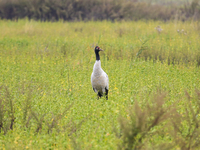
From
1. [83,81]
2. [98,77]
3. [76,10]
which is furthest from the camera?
[76,10]

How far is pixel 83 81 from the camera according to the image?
29.6 feet

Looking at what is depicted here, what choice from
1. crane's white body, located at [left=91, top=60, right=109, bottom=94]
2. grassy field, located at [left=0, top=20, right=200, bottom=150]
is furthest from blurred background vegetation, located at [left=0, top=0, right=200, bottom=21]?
crane's white body, located at [left=91, top=60, right=109, bottom=94]

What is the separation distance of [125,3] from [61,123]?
63.0 feet

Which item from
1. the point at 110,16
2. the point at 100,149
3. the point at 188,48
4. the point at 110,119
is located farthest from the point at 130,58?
the point at 110,16

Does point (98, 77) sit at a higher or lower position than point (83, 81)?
higher

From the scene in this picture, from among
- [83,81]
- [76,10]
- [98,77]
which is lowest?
[83,81]

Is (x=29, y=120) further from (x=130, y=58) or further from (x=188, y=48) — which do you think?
(x=188, y=48)

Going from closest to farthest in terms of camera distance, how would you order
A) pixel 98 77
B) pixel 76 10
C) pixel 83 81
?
pixel 98 77, pixel 83 81, pixel 76 10

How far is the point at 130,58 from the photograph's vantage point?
1175cm

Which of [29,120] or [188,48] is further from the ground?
[188,48]

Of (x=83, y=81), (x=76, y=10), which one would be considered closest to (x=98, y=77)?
(x=83, y=81)

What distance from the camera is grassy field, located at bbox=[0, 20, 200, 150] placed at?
4645 mm

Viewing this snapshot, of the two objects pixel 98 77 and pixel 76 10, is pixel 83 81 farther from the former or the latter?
pixel 76 10

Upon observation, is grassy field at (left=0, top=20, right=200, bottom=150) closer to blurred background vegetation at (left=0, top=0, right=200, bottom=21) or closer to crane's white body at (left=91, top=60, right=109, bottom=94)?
crane's white body at (left=91, top=60, right=109, bottom=94)
